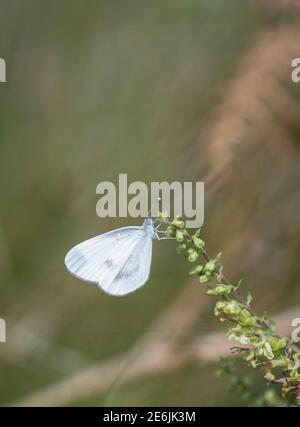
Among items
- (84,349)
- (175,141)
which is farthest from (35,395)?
(175,141)

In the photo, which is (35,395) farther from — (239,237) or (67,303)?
(239,237)

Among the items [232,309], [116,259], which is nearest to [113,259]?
[116,259]

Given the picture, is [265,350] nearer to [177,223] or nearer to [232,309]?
[232,309]

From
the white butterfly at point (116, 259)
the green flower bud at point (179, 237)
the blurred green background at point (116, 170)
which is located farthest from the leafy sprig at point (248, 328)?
the blurred green background at point (116, 170)

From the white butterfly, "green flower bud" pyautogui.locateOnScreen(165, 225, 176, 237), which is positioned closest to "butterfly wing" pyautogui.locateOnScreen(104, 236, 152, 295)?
the white butterfly

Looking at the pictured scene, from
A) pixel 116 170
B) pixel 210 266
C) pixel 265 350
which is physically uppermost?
pixel 116 170

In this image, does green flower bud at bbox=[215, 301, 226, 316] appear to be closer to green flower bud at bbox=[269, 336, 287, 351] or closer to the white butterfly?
green flower bud at bbox=[269, 336, 287, 351]

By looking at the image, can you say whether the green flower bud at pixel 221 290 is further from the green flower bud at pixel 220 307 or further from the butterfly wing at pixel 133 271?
the butterfly wing at pixel 133 271

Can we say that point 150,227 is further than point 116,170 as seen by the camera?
No
